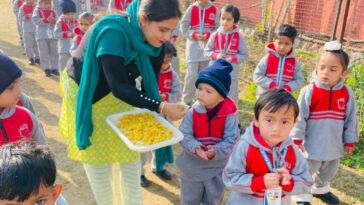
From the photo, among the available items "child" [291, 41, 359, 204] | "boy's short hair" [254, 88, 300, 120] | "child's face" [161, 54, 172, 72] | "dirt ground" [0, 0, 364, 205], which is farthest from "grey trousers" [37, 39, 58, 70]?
"boy's short hair" [254, 88, 300, 120]

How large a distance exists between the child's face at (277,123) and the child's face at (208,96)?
645 millimetres

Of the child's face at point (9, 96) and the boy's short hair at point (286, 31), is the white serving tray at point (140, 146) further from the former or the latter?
the boy's short hair at point (286, 31)

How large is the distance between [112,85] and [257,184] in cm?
103

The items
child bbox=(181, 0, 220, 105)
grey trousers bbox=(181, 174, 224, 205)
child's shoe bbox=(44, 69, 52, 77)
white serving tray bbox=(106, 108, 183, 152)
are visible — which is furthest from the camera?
child's shoe bbox=(44, 69, 52, 77)

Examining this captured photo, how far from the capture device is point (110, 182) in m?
2.88

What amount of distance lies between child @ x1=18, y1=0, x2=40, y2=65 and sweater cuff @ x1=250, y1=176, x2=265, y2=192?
22.4 ft

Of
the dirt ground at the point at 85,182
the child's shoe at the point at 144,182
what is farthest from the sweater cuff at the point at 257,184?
the child's shoe at the point at 144,182

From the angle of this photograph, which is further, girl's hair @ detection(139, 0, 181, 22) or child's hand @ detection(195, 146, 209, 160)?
child's hand @ detection(195, 146, 209, 160)

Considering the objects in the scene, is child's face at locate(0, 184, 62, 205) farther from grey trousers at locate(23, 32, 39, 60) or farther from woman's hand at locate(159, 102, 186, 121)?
grey trousers at locate(23, 32, 39, 60)

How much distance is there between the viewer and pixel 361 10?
690 centimetres

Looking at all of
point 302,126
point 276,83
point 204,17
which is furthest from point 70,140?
point 204,17

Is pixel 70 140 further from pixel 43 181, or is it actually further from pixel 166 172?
pixel 166 172

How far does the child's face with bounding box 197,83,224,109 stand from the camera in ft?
9.32

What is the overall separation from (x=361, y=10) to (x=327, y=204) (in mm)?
4528
